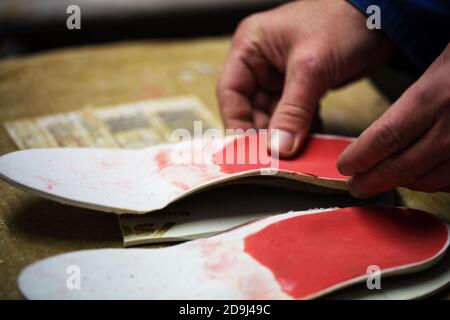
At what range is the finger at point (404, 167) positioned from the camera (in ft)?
2.24

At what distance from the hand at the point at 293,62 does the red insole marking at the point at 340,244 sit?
17 centimetres

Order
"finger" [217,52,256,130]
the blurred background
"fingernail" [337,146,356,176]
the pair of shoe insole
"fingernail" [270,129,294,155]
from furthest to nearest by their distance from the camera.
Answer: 1. the blurred background
2. "finger" [217,52,256,130]
3. "fingernail" [270,129,294,155]
4. "fingernail" [337,146,356,176]
5. the pair of shoe insole

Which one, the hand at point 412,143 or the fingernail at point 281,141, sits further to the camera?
the fingernail at point 281,141

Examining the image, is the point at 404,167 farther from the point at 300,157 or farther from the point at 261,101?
the point at 261,101

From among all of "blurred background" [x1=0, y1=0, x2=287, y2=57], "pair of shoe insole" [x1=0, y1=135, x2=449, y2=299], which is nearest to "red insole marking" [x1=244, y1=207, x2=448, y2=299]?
"pair of shoe insole" [x1=0, y1=135, x2=449, y2=299]

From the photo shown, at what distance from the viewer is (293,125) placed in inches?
34.4

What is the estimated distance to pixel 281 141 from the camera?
0.84 meters

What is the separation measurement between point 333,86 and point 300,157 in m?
0.21

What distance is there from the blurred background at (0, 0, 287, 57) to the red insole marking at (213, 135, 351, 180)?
4.06ft

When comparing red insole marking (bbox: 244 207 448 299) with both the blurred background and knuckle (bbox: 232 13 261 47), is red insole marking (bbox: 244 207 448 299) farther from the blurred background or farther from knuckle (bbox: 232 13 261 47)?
the blurred background

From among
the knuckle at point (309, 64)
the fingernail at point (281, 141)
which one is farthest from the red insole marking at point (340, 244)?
the knuckle at point (309, 64)

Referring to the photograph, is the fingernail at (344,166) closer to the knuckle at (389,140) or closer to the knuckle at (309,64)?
the knuckle at (389,140)

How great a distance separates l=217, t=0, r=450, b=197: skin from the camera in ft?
2.23

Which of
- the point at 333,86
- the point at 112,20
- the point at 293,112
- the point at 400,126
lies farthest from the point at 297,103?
Result: the point at 112,20
